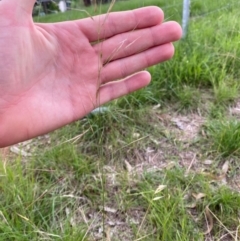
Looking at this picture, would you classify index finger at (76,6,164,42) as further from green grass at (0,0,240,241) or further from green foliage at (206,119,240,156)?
green foliage at (206,119,240,156)

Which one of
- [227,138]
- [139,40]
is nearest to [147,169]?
[227,138]

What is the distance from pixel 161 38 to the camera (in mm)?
1365

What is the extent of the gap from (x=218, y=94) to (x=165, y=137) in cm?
40

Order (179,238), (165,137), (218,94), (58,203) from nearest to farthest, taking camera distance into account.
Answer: (179,238) → (58,203) → (165,137) → (218,94)

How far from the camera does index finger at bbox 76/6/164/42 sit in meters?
1.34

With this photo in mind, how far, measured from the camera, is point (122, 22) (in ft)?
4.44

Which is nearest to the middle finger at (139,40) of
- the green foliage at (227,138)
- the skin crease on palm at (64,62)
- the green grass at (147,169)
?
the skin crease on palm at (64,62)

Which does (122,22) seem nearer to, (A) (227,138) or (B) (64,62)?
(B) (64,62)

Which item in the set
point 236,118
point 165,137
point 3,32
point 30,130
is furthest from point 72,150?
point 236,118

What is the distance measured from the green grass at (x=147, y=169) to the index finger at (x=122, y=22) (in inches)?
6.8

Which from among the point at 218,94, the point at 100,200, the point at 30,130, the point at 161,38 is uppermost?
the point at 161,38

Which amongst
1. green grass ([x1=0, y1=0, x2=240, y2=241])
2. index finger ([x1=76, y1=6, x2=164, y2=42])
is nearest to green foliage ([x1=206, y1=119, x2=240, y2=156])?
green grass ([x1=0, y1=0, x2=240, y2=241])

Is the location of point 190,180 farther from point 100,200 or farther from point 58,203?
point 58,203

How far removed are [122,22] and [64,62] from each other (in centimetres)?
29
